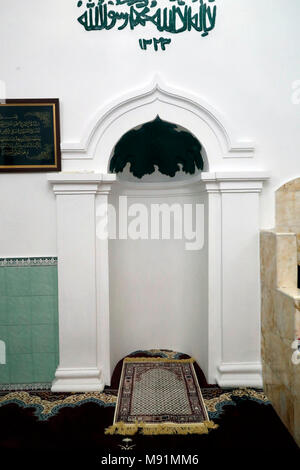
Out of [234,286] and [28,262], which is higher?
[28,262]

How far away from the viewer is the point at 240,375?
117 inches

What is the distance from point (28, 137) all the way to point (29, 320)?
168cm

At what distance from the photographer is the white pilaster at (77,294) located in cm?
294

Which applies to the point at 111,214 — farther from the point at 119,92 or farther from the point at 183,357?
the point at 183,357

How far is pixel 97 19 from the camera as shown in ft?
9.43

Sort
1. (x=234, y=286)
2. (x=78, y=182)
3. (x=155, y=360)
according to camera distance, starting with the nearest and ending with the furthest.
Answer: (x=78, y=182)
(x=234, y=286)
(x=155, y=360)

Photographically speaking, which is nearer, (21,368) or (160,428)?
(160,428)

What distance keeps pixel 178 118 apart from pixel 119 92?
0.58 metres

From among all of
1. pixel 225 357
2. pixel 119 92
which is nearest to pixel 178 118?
pixel 119 92

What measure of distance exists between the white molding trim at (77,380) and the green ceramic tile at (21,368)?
28 cm

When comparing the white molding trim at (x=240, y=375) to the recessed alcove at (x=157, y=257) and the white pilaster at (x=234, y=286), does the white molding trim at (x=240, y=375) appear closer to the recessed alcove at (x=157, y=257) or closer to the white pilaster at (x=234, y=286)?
the white pilaster at (x=234, y=286)

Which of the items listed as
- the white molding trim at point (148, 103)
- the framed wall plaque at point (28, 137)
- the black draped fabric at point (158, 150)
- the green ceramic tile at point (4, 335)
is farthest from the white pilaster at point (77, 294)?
the black draped fabric at point (158, 150)

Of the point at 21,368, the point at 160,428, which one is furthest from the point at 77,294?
the point at 160,428

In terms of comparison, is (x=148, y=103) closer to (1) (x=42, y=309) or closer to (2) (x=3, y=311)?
(1) (x=42, y=309)
